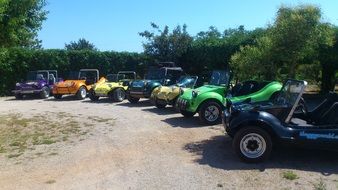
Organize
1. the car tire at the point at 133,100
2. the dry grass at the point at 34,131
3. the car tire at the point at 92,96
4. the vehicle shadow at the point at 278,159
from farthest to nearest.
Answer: the car tire at the point at 92,96 → the car tire at the point at 133,100 → the dry grass at the point at 34,131 → the vehicle shadow at the point at 278,159

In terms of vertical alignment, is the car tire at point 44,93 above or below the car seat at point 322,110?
below

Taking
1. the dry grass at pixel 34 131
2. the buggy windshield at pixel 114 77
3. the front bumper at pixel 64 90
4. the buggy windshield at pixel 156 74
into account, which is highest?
the buggy windshield at pixel 156 74

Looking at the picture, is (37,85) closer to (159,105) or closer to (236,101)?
(159,105)

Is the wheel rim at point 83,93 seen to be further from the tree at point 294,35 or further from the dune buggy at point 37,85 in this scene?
the tree at point 294,35

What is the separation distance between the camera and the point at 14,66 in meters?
23.8

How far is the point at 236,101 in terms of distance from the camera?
1035cm

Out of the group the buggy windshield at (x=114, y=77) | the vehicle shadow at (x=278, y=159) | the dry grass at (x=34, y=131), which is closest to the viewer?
the vehicle shadow at (x=278, y=159)

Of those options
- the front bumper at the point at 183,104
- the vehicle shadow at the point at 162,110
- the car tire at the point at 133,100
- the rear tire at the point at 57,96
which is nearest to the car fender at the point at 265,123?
the front bumper at the point at 183,104

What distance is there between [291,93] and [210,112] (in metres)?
3.72

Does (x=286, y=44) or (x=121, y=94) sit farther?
(x=121, y=94)

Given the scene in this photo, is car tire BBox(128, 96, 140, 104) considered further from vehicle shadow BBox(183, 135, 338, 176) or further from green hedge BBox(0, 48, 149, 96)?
vehicle shadow BBox(183, 135, 338, 176)

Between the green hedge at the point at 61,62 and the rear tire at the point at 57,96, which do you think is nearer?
the rear tire at the point at 57,96

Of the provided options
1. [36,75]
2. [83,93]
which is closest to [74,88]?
[83,93]

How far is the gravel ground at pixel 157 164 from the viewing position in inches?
260
